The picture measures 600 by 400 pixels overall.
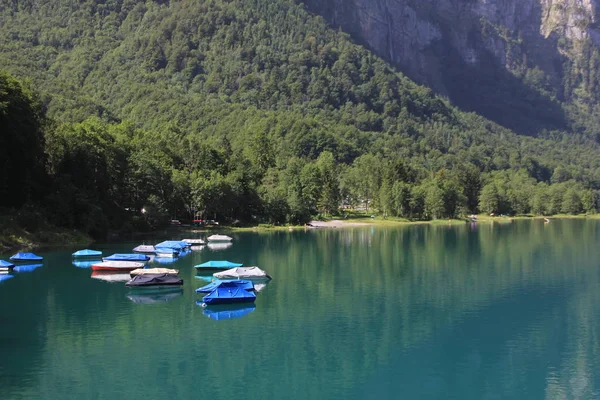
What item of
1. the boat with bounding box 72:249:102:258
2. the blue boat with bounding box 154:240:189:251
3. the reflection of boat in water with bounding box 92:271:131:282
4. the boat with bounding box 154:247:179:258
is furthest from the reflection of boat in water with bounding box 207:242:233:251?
the reflection of boat in water with bounding box 92:271:131:282

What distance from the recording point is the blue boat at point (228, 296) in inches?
2218

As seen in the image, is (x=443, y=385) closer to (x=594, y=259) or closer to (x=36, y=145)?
(x=594, y=259)

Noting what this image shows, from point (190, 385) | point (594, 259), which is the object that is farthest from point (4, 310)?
point (594, 259)

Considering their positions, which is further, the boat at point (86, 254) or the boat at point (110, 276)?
the boat at point (86, 254)

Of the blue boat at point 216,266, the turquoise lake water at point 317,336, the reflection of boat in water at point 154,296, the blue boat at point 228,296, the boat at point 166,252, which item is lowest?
the turquoise lake water at point 317,336

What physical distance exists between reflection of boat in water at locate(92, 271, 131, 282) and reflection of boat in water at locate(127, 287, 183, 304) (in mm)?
8435

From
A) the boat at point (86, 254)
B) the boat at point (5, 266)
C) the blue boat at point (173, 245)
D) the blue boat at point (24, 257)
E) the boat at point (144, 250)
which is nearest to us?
the boat at point (5, 266)

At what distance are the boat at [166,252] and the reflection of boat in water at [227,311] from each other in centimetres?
3227

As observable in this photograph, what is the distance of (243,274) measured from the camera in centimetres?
6881

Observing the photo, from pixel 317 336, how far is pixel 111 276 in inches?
1339

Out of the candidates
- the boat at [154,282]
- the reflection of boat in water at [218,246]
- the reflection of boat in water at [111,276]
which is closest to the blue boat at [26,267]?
the reflection of boat in water at [111,276]

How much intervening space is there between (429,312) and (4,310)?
3347cm

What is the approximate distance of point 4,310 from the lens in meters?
54.0

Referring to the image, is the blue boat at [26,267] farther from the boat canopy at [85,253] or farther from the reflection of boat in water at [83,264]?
the boat canopy at [85,253]
